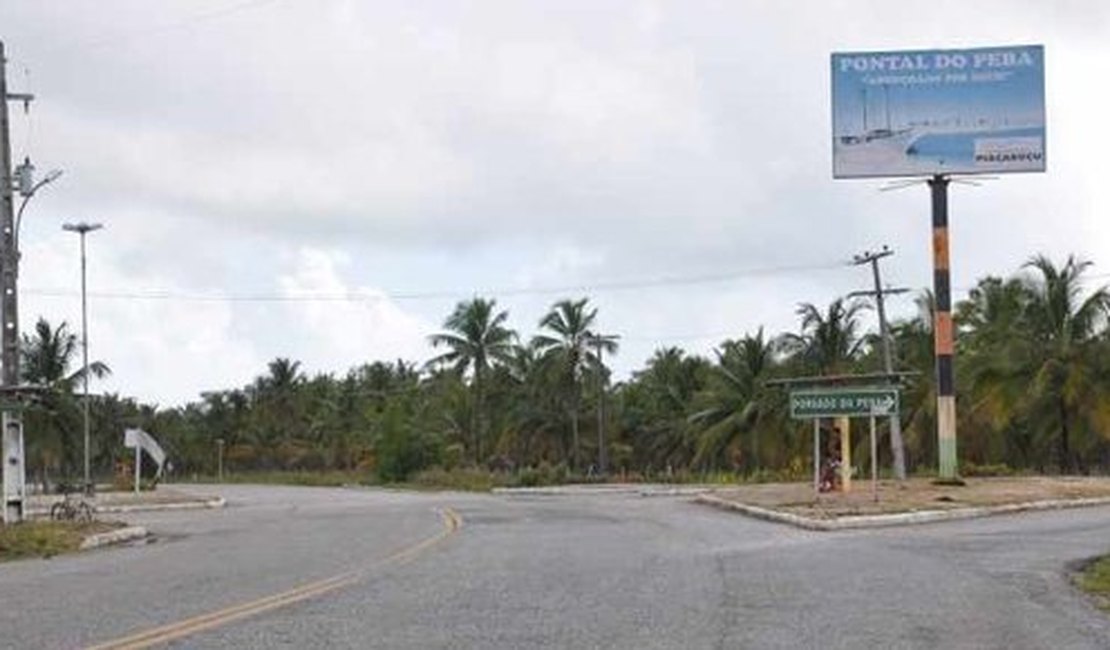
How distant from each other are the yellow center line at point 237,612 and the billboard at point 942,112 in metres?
27.1

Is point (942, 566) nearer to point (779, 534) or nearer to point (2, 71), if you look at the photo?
point (779, 534)

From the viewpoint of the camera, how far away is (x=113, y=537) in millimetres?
26938

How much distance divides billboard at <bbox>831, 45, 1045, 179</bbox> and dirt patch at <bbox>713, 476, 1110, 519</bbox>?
29.2 feet

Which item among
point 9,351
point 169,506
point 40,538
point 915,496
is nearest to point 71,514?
point 9,351

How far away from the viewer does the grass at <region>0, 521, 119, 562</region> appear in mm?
23438

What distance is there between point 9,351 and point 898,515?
17.4 m

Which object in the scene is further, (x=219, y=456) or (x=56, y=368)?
(x=219, y=456)

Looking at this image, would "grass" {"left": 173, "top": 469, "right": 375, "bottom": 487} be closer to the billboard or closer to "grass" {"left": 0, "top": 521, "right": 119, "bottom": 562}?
the billboard

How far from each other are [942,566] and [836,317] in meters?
51.0

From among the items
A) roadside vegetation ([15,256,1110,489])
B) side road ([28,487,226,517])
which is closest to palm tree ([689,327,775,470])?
roadside vegetation ([15,256,1110,489])

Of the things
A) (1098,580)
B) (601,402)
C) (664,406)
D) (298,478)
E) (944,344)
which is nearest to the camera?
(1098,580)

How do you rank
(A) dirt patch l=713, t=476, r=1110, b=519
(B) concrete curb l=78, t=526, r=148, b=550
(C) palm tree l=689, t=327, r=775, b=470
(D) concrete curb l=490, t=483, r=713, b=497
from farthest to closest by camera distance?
(C) palm tree l=689, t=327, r=775, b=470 < (D) concrete curb l=490, t=483, r=713, b=497 < (A) dirt patch l=713, t=476, r=1110, b=519 < (B) concrete curb l=78, t=526, r=148, b=550

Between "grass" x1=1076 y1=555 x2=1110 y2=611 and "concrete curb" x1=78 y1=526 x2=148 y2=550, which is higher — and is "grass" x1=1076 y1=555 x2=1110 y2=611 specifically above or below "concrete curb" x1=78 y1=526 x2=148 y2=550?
above

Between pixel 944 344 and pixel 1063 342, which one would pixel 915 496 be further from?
pixel 1063 342
